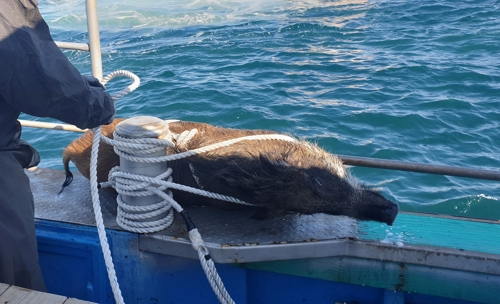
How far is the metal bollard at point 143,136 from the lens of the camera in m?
3.08

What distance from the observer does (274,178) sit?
3.61 meters

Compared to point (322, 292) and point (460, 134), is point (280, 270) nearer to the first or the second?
point (322, 292)

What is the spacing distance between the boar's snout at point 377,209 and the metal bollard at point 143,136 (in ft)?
4.89

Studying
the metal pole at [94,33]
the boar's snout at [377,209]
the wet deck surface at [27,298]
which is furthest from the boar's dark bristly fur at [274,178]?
the wet deck surface at [27,298]

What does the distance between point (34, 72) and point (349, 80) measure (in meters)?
9.76

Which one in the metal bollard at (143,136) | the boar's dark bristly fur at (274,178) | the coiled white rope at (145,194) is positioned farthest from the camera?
the boar's dark bristly fur at (274,178)

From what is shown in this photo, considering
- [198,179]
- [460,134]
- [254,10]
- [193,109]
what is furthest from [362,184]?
[254,10]

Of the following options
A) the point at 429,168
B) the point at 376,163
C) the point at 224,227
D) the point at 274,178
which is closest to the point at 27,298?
the point at 224,227

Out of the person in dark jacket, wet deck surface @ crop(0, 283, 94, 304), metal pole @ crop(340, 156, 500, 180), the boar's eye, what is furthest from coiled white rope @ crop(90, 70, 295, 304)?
metal pole @ crop(340, 156, 500, 180)

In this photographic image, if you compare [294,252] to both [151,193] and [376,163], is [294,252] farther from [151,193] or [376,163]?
[376,163]

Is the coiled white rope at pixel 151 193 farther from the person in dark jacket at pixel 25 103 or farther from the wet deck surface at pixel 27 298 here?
the wet deck surface at pixel 27 298

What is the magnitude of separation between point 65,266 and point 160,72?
32.0 feet

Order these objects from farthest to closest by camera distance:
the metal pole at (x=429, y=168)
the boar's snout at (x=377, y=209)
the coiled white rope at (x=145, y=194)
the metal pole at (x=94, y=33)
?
the metal pole at (x=94, y=33)
the metal pole at (x=429, y=168)
the boar's snout at (x=377, y=209)
the coiled white rope at (x=145, y=194)

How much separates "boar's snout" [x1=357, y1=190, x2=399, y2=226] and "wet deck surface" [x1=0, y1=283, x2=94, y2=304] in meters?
2.04
